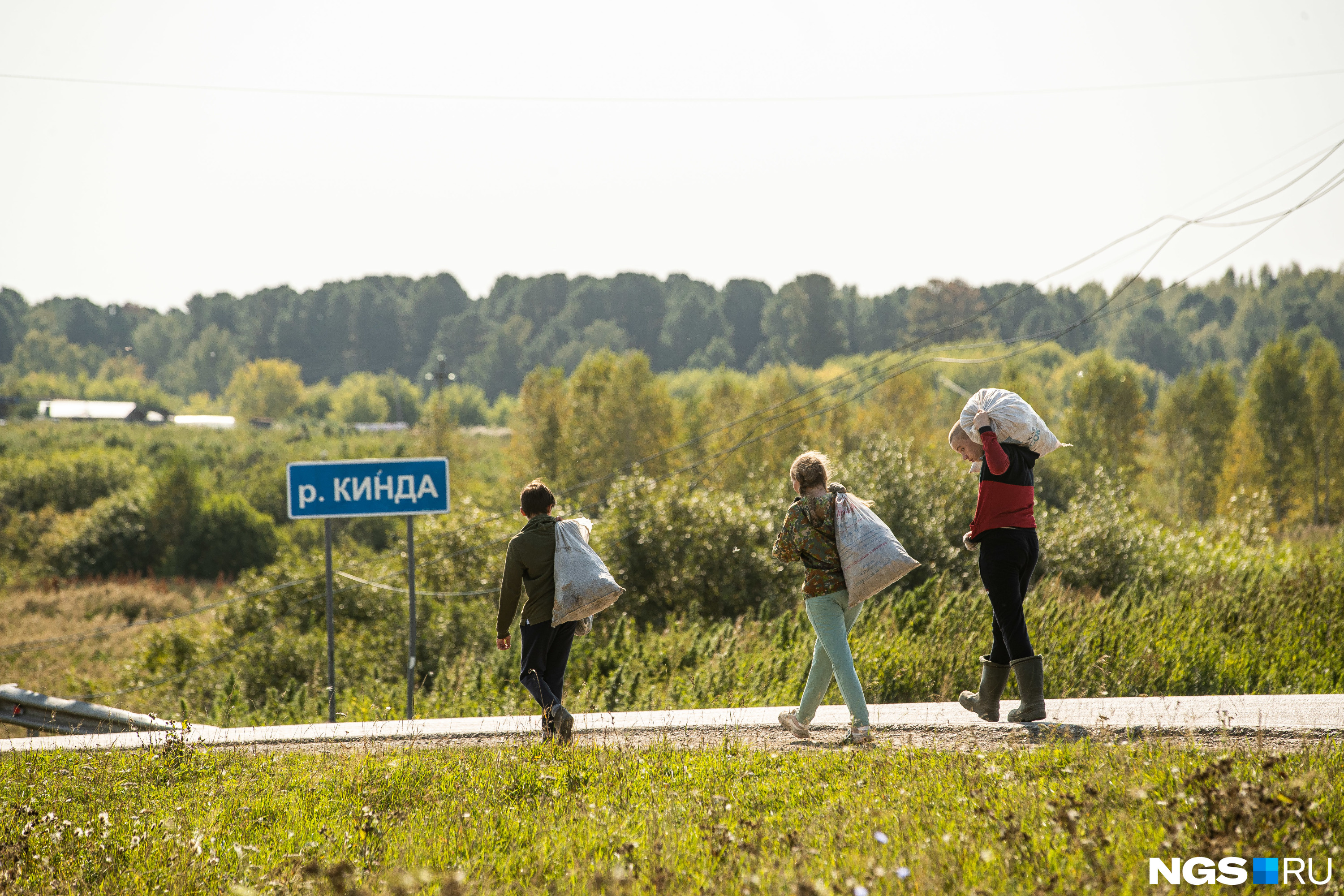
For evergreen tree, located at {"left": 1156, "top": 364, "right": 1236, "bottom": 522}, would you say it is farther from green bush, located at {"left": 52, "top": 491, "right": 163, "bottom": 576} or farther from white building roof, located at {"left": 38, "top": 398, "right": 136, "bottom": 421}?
white building roof, located at {"left": 38, "top": 398, "right": 136, "bottom": 421}

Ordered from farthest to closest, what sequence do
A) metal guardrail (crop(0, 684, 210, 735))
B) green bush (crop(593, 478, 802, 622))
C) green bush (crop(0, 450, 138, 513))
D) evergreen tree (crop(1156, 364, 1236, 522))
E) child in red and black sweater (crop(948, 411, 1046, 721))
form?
evergreen tree (crop(1156, 364, 1236, 522))
green bush (crop(0, 450, 138, 513))
green bush (crop(593, 478, 802, 622))
metal guardrail (crop(0, 684, 210, 735))
child in red and black sweater (crop(948, 411, 1046, 721))

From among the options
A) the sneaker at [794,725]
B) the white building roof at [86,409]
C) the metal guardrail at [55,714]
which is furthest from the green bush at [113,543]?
the white building roof at [86,409]

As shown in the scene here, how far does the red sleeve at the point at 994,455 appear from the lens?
5219mm

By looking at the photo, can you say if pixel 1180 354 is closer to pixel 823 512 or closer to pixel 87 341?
pixel 823 512

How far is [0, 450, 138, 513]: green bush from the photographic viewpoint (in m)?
47.6

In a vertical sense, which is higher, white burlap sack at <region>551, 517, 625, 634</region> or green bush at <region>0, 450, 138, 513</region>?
green bush at <region>0, 450, 138, 513</region>

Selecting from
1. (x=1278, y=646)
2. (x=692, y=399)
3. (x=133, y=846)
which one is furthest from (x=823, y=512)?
(x=692, y=399)

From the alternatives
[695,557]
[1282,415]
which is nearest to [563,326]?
[1282,415]

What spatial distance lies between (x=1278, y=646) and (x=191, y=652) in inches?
796

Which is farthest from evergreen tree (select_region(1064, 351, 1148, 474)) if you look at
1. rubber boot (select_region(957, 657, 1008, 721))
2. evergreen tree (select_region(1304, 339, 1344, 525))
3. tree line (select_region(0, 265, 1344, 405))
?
tree line (select_region(0, 265, 1344, 405))

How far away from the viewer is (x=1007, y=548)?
209 inches

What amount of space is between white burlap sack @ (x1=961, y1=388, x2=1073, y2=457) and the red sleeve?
0.28 ft

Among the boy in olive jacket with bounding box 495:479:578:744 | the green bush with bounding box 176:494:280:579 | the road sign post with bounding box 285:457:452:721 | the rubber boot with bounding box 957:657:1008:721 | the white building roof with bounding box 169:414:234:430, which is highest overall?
the white building roof with bounding box 169:414:234:430

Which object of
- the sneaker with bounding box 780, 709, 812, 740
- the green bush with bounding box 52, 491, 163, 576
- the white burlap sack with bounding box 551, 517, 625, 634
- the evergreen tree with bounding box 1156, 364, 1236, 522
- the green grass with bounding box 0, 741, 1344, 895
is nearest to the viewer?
the green grass with bounding box 0, 741, 1344, 895
